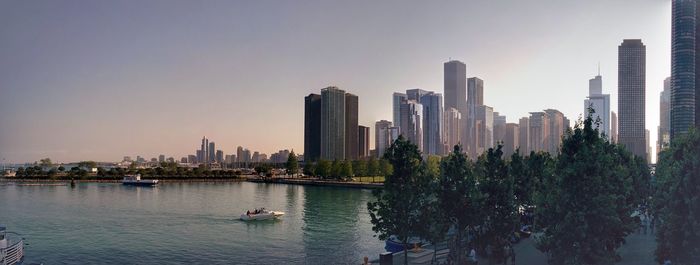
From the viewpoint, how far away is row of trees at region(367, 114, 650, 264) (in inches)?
888

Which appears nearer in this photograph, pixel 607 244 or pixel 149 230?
pixel 607 244

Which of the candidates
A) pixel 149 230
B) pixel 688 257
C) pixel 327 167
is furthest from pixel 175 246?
pixel 327 167

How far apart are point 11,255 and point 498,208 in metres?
33.5

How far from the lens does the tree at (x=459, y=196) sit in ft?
93.3

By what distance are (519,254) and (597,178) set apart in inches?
529

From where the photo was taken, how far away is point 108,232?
55.8 meters

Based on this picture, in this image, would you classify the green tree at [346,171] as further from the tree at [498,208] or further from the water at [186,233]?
the tree at [498,208]

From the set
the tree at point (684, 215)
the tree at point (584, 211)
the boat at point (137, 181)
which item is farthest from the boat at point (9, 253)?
the boat at point (137, 181)

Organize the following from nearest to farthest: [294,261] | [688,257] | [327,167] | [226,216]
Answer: [688,257] → [294,261] → [226,216] → [327,167]

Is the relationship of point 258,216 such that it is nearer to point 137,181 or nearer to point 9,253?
point 9,253

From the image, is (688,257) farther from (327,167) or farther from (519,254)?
(327,167)

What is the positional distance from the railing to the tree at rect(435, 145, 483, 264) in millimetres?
29275

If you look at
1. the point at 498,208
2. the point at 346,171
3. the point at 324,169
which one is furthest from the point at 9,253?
the point at 324,169

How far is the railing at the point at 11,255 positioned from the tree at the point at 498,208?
1244 inches
